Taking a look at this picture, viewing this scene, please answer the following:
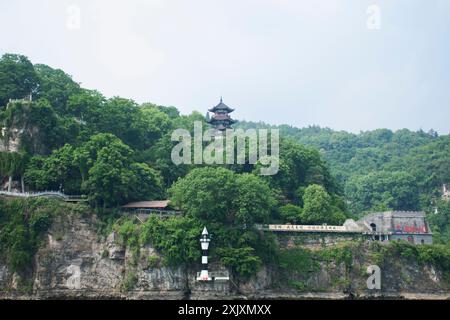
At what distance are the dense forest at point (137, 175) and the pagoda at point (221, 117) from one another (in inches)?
156

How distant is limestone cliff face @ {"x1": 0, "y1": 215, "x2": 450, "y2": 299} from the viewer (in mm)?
48875

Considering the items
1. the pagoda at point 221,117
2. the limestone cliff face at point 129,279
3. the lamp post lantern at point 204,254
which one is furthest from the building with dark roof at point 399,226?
the pagoda at point 221,117

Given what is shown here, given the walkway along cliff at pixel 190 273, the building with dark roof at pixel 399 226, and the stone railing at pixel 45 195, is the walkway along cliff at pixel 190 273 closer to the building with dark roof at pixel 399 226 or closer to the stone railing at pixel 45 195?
the stone railing at pixel 45 195

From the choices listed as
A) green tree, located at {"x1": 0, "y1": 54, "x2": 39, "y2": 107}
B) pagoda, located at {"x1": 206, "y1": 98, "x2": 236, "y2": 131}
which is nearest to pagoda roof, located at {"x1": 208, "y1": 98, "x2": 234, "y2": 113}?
pagoda, located at {"x1": 206, "y1": 98, "x2": 236, "y2": 131}

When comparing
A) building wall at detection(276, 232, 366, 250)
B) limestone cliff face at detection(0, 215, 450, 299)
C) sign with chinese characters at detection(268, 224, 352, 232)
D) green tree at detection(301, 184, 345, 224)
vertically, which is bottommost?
limestone cliff face at detection(0, 215, 450, 299)

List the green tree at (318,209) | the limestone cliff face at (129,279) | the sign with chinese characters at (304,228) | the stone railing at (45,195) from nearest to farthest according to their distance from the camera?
the limestone cliff face at (129,279), the stone railing at (45,195), the sign with chinese characters at (304,228), the green tree at (318,209)

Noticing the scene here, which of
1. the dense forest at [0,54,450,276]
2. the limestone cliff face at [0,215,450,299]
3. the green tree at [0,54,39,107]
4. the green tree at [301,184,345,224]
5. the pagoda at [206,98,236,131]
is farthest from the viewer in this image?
the pagoda at [206,98,236,131]

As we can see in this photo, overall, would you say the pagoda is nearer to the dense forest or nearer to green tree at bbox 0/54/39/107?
the dense forest

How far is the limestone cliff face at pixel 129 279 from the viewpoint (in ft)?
160

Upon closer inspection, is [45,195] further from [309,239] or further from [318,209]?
[318,209]

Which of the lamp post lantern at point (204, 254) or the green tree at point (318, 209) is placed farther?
the green tree at point (318, 209)

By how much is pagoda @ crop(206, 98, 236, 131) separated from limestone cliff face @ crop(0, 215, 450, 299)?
2406 cm

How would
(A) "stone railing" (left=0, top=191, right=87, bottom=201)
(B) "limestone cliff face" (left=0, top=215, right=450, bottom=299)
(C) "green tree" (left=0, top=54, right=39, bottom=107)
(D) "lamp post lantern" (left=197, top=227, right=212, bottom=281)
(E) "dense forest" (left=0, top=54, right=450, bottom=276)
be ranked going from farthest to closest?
(C) "green tree" (left=0, top=54, right=39, bottom=107) → (A) "stone railing" (left=0, top=191, right=87, bottom=201) → (E) "dense forest" (left=0, top=54, right=450, bottom=276) → (B) "limestone cliff face" (left=0, top=215, right=450, bottom=299) → (D) "lamp post lantern" (left=197, top=227, right=212, bottom=281)
